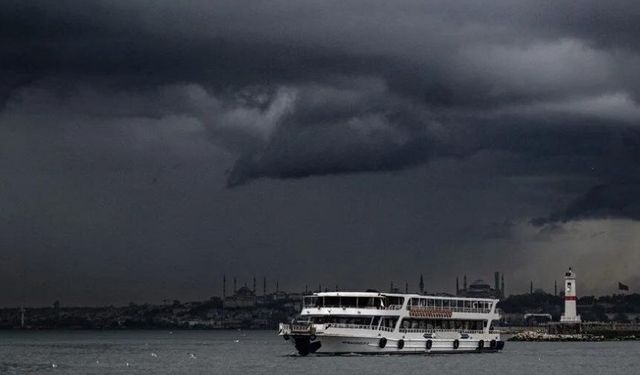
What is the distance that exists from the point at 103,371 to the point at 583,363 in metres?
52.5

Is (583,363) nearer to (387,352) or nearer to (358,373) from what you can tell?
(387,352)

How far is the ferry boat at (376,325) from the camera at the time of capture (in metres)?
107

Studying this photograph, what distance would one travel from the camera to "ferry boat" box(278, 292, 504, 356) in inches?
4195

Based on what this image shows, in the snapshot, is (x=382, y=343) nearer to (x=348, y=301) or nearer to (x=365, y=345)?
(x=365, y=345)

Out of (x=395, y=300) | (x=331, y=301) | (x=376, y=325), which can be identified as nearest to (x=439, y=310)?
(x=395, y=300)

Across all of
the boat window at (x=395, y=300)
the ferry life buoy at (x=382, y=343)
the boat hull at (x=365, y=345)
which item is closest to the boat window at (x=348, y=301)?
the boat hull at (x=365, y=345)

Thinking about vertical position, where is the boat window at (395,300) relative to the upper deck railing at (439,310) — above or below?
above

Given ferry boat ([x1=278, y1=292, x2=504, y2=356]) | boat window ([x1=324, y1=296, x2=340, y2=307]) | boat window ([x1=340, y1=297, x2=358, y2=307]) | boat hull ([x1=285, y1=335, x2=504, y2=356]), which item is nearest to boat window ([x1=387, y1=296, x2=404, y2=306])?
ferry boat ([x1=278, y1=292, x2=504, y2=356])

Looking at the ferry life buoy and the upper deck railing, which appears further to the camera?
the upper deck railing

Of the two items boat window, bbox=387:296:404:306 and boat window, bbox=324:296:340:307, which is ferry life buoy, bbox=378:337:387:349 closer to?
boat window, bbox=387:296:404:306

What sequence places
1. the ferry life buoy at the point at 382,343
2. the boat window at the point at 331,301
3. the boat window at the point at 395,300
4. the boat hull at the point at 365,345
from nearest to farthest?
the boat hull at the point at 365,345, the ferry life buoy at the point at 382,343, the boat window at the point at 331,301, the boat window at the point at 395,300

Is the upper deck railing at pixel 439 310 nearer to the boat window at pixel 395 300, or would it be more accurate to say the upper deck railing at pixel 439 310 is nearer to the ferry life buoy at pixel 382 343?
the boat window at pixel 395 300

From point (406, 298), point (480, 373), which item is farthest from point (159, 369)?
point (480, 373)

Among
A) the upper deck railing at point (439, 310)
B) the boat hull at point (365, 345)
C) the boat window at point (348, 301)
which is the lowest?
the boat hull at point (365, 345)
